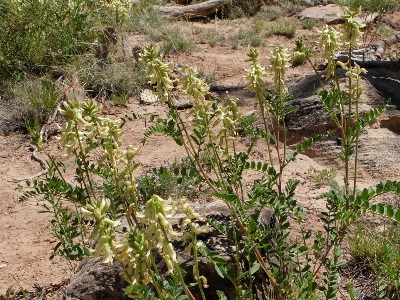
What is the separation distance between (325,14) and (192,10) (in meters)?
2.61

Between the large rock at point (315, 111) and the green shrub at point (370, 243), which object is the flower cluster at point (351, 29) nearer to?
the green shrub at point (370, 243)

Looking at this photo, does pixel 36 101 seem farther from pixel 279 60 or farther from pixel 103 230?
pixel 103 230

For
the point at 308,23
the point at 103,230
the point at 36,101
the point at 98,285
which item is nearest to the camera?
the point at 103,230

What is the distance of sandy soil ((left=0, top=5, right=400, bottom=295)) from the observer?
12.6 ft

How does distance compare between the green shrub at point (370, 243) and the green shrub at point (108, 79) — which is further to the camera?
the green shrub at point (108, 79)

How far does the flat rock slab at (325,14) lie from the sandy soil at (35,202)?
3891 mm

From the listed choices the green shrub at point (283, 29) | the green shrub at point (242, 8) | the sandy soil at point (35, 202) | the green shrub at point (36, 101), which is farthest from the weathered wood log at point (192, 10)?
the green shrub at point (36, 101)

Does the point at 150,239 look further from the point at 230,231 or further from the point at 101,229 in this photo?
the point at 230,231

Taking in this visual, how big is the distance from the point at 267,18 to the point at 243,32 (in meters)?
1.64

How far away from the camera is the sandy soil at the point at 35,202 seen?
385cm

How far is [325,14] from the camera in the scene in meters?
10.9

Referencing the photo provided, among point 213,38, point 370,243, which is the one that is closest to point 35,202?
point 370,243

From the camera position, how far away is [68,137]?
2199 mm

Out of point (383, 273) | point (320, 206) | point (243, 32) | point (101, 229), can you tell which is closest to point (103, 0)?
point (243, 32)
